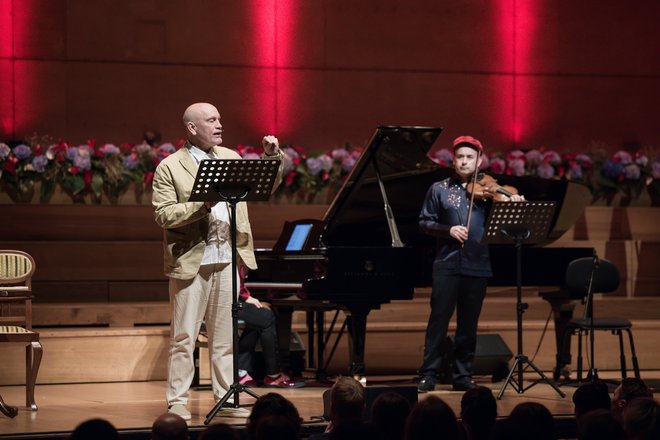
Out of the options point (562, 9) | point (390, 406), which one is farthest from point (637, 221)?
point (390, 406)

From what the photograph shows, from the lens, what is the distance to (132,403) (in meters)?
6.74

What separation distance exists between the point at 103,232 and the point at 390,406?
6.03m

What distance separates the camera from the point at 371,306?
24.4 feet

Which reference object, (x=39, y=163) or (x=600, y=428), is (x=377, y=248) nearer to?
(x=39, y=163)

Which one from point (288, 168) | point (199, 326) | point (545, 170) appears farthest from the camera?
point (545, 170)

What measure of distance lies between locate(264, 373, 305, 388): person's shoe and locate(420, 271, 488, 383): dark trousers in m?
0.90

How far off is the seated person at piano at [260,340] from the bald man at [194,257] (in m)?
1.42

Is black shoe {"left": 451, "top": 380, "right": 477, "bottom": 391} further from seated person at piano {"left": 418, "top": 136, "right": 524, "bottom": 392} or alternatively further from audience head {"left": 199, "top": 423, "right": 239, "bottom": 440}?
audience head {"left": 199, "top": 423, "right": 239, "bottom": 440}

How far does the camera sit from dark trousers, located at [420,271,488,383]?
738 centimetres

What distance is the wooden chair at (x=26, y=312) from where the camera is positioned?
6.74 meters

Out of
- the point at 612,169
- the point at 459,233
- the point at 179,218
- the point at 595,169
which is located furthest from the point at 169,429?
the point at 595,169

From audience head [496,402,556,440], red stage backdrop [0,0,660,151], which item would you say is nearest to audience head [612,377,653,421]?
audience head [496,402,556,440]

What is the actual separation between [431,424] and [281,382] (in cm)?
425

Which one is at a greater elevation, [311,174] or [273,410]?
[311,174]
